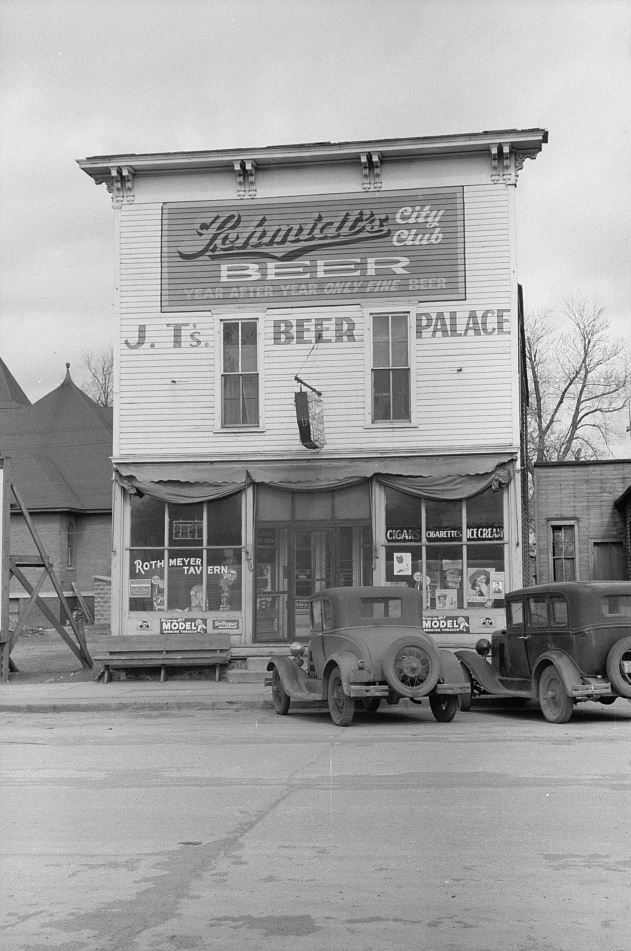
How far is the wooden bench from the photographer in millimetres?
19844

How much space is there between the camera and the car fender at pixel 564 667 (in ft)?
44.5

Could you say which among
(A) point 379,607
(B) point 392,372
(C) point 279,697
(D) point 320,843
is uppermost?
(B) point 392,372

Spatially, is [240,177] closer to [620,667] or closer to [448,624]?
[448,624]

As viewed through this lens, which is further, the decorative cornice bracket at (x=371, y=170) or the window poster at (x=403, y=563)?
the decorative cornice bracket at (x=371, y=170)

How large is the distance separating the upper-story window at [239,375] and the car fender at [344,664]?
7979 millimetres

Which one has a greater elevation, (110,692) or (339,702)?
(339,702)

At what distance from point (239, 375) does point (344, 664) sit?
8988mm

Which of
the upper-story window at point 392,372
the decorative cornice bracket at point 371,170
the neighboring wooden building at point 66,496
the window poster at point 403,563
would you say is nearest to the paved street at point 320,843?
the window poster at point 403,563

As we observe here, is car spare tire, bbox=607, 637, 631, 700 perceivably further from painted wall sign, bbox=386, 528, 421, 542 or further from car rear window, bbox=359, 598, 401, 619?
painted wall sign, bbox=386, 528, 421, 542

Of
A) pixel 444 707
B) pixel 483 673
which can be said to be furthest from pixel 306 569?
pixel 444 707

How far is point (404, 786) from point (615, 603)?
563cm

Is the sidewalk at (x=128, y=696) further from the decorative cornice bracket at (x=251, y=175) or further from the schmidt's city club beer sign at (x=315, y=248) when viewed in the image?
the decorative cornice bracket at (x=251, y=175)

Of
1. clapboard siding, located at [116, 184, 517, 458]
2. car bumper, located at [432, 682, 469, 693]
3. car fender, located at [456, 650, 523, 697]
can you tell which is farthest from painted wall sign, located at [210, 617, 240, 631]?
car bumper, located at [432, 682, 469, 693]

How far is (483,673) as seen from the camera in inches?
610
